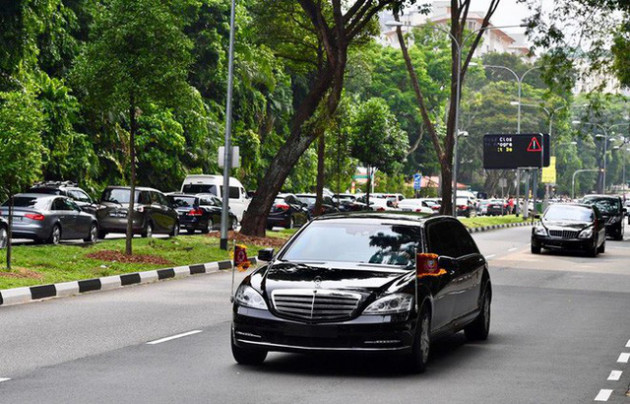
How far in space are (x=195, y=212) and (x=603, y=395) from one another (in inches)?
1198

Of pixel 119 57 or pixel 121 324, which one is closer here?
pixel 121 324

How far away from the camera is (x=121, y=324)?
14375 mm

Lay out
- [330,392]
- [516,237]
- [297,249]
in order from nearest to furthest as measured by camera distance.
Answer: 1. [330,392]
2. [297,249]
3. [516,237]

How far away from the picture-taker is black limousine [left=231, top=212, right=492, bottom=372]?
33.6 feet

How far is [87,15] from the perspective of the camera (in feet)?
136

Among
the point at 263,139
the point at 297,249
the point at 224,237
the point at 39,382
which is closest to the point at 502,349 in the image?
the point at 297,249

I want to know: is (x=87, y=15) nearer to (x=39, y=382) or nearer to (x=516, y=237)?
(x=516, y=237)

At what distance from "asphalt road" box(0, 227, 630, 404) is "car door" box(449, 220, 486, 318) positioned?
1.57 feet

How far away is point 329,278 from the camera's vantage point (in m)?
10.6

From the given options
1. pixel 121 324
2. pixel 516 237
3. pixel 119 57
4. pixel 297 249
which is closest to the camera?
pixel 297 249

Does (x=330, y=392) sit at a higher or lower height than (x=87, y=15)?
lower

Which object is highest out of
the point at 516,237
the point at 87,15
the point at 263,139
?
the point at 87,15

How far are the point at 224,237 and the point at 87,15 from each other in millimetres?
15394

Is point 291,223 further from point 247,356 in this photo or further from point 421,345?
point 421,345
